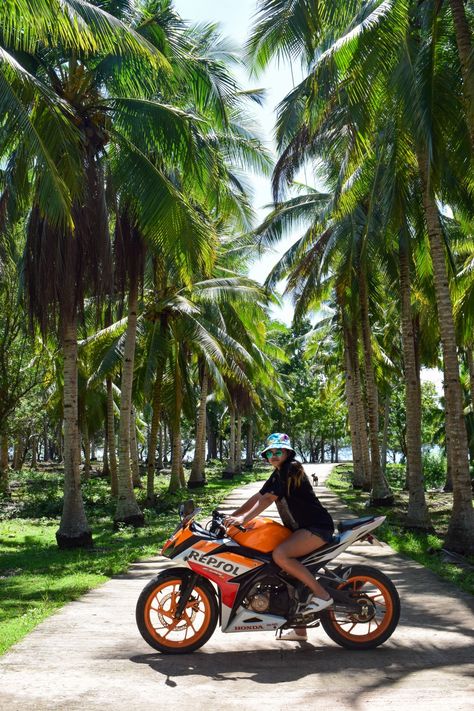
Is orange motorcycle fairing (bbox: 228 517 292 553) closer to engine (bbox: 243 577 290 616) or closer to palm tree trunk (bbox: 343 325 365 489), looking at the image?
engine (bbox: 243 577 290 616)

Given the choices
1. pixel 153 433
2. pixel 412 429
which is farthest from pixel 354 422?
pixel 412 429

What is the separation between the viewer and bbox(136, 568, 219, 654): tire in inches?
224

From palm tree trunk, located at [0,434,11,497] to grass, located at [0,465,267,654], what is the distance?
1.64 ft

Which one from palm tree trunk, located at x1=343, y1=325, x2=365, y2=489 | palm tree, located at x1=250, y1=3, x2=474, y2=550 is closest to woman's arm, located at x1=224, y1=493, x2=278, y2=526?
palm tree, located at x1=250, y1=3, x2=474, y2=550


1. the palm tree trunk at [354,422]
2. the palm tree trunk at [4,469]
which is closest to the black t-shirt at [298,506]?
the palm tree trunk at [354,422]

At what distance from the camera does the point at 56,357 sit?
957 inches

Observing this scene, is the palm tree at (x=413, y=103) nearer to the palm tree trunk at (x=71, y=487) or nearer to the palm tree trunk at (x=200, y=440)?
the palm tree trunk at (x=71, y=487)

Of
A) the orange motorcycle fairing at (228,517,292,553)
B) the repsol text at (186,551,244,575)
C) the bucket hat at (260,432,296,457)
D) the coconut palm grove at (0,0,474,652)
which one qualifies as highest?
the coconut palm grove at (0,0,474,652)

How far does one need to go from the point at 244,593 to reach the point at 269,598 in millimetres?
206

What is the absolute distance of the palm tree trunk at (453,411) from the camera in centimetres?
1155

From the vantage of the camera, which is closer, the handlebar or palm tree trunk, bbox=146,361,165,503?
the handlebar

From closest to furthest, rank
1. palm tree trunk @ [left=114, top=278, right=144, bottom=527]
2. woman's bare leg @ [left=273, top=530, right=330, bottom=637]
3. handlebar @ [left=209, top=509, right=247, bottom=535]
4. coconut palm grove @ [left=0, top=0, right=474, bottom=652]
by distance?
woman's bare leg @ [left=273, top=530, right=330, bottom=637]
handlebar @ [left=209, top=509, right=247, bottom=535]
coconut palm grove @ [left=0, top=0, right=474, bottom=652]
palm tree trunk @ [left=114, top=278, right=144, bottom=527]

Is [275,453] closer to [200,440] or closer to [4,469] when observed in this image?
[4,469]

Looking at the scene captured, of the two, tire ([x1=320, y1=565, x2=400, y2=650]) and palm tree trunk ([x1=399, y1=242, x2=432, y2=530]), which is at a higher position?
palm tree trunk ([x1=399, y1=242, x2=432, y2=530])
